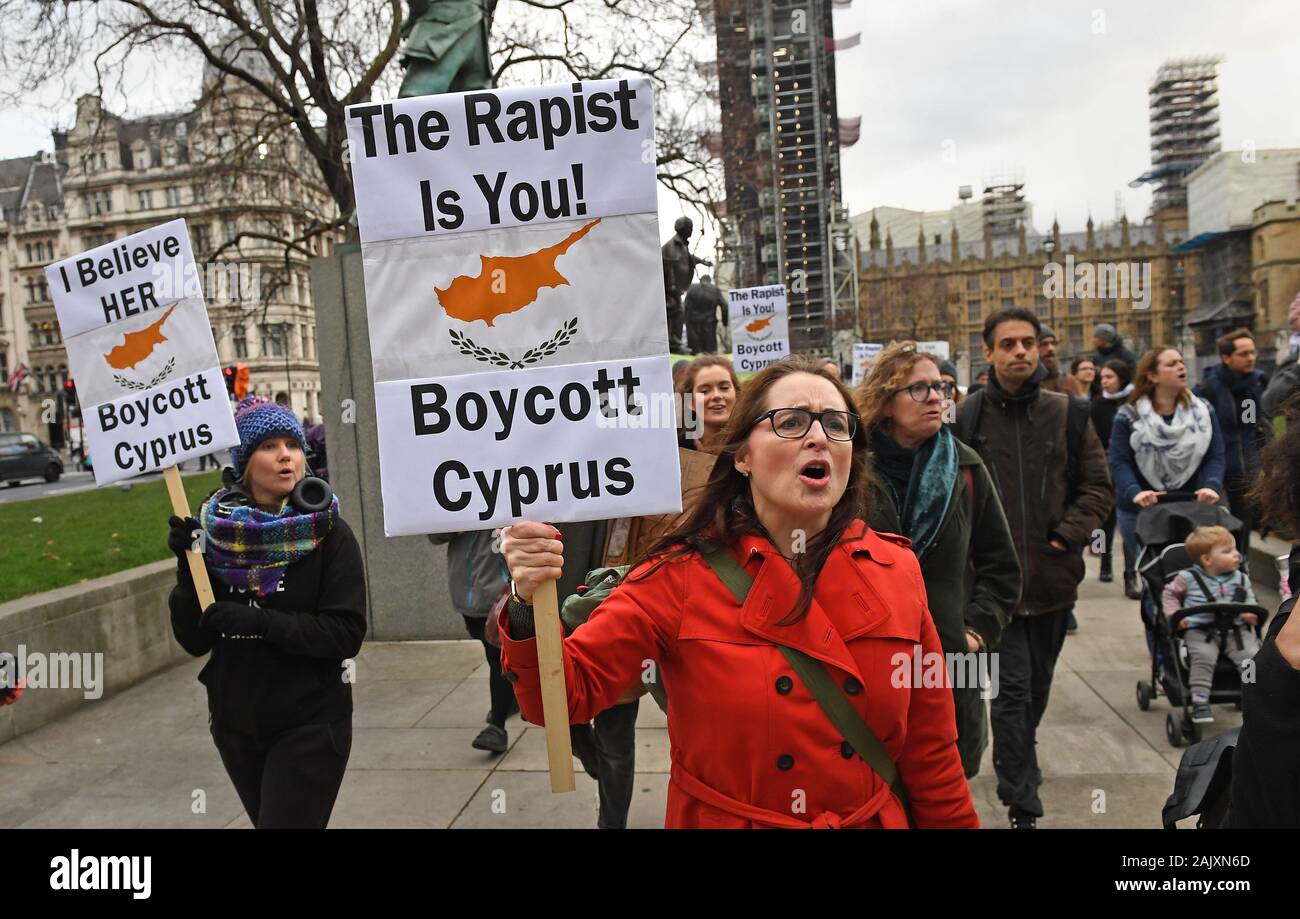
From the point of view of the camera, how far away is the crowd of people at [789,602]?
2.09 m

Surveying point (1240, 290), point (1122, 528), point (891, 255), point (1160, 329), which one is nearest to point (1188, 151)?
point (1160, 329)

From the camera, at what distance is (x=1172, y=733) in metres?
5.32

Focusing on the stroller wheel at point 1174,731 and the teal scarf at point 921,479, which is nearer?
the teal scarf at point 921,479

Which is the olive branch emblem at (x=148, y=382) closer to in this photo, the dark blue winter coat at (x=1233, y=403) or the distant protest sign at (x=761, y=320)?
the dark blue winter coat at (x=1233, y=403)

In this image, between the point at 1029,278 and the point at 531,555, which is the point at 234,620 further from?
the point at 1029,278

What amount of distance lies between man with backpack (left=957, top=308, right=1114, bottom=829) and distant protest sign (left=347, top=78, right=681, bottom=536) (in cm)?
249

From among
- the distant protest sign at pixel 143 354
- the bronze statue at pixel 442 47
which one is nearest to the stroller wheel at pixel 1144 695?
the distant protest sign at pixel 143 354

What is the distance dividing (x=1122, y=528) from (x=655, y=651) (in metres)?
6.15

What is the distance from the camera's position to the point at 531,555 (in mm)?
2209

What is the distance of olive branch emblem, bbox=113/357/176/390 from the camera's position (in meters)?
3.99

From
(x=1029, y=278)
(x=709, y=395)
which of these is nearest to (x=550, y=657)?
(x=709, y=395)

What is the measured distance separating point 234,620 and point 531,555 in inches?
54.9

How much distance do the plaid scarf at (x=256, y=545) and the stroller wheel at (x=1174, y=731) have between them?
4494mm
